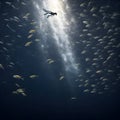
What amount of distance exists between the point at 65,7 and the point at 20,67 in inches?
382

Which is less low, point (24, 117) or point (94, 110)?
point (94, 110)

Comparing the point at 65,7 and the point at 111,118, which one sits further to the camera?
the point at 111,118

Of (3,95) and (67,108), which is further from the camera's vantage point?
(67,108)

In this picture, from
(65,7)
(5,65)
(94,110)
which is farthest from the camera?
(94,110)

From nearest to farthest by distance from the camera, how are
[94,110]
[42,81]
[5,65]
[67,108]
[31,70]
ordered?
1. [5,65]
2. [31,70]
3. [42,81]
4. [67,108]
5. [94,110]

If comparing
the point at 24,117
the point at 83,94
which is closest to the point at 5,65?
the point at 24,117

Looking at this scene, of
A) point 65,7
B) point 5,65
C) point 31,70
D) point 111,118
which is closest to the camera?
point 65,7

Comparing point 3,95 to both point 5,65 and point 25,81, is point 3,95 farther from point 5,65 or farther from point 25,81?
point 5,65

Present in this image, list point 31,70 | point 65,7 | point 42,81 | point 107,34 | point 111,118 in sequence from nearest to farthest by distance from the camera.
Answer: point 65,7 < point 107,34 < point 31,70 < point 42,81 < point 111,118

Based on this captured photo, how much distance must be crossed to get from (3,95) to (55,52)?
7.59 m

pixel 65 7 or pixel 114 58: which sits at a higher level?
pixel 114 58

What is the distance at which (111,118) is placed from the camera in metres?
36.2

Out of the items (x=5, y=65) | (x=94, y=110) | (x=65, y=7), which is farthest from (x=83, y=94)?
(x=65, y=7)

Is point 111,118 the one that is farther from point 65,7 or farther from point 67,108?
point 65,7
